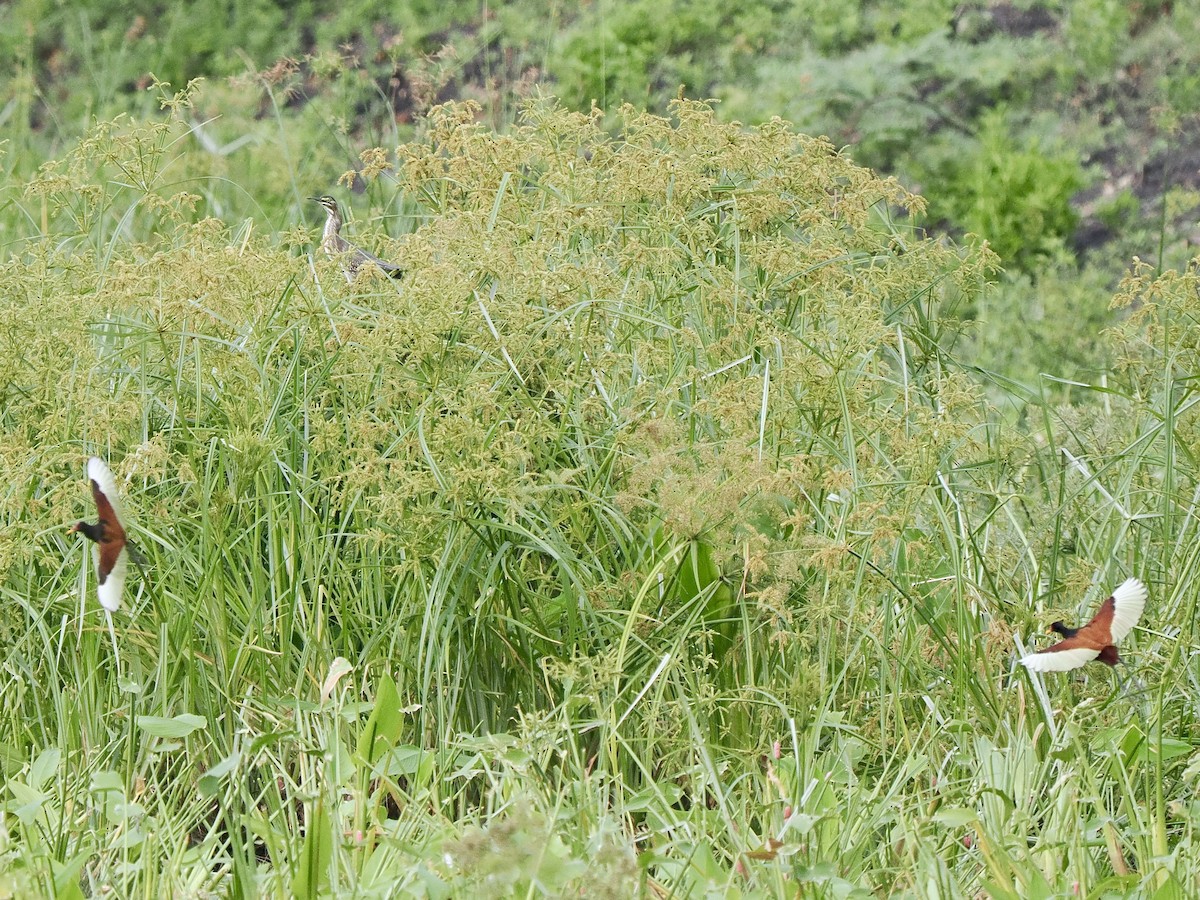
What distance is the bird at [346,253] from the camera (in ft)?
12.5

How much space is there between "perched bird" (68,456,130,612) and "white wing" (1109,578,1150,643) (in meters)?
1.68

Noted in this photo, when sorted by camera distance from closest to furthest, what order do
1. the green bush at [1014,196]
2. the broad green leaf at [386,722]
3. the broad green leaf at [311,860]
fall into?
the broad green leaf at [311,860] < the broad green leaf at [386,722] < the green bush at [1014,196]

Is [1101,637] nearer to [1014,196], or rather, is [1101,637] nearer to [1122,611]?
[1122,611]

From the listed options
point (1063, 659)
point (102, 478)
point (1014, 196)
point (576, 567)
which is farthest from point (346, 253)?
point (1014, 196)

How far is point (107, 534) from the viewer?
8.68ft

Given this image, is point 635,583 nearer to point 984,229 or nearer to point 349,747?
point 349,747

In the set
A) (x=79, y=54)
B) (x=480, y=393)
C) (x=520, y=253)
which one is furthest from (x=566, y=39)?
(x=480, y=393)

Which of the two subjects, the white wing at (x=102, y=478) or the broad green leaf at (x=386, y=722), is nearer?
the white wing at (x=102, y=478)

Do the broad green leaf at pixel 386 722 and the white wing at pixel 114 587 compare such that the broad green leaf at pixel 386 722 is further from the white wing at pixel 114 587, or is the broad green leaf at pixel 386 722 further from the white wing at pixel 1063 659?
the white wing at pixel 1063 659

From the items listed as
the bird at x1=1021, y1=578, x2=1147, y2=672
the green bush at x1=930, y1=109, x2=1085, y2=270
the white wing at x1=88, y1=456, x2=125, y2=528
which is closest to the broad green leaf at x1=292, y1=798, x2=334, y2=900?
the white wing at x1=88, y1=456, x2=125, y2=528

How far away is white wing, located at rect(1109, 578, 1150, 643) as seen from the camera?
9.05 ft

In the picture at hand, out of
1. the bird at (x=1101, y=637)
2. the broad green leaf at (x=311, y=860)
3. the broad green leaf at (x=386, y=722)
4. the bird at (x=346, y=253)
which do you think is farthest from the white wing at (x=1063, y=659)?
the bird at (x=346, y=253)

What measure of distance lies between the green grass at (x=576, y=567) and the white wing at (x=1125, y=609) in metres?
0.13

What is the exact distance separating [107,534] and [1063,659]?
1629 mm
